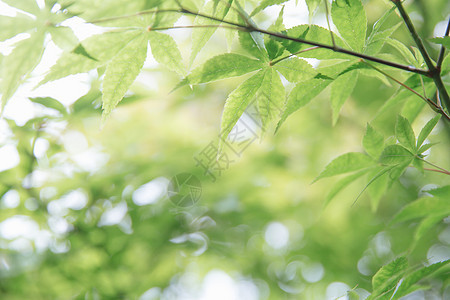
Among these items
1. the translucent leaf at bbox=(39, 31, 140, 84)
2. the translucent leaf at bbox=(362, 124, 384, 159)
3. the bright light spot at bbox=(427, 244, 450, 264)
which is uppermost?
the translucent leaf at bbox=(39, 31, 140, 84)

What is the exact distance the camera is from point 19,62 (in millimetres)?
562

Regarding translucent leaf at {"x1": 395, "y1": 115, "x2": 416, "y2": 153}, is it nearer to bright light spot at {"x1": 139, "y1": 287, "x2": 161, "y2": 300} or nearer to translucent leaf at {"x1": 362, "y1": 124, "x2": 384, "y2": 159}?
translucent leaf at {"x1": 362, "y1": 124, "x2": 384, "y2": 159}

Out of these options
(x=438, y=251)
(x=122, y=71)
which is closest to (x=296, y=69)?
(x=122, y=71)

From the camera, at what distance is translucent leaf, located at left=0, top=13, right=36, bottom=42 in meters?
0.55

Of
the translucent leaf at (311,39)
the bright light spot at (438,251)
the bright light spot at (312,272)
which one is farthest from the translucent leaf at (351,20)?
the bright light spot at (438,251)

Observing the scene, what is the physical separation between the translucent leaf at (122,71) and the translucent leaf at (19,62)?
0.11 m

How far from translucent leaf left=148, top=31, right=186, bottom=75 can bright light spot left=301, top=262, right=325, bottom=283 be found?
153cm

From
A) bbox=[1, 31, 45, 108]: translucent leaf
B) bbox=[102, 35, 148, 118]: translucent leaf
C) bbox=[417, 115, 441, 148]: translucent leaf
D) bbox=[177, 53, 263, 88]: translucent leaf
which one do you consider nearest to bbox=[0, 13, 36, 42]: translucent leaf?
bbox=[1, 31, 45, 108]: translucent leaf

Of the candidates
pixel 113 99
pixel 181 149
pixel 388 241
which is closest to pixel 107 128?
pixel 181 149

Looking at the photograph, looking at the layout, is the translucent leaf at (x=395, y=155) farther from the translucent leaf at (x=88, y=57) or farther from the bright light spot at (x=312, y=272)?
the bright light spot at (x=312, y=272)

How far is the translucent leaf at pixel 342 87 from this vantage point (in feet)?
2.33

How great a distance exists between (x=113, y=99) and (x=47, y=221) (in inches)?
38.3

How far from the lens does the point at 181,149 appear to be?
5.27 ft

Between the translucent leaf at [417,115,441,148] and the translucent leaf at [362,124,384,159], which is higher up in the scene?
the translucent leaf at [417,115,441,148]
